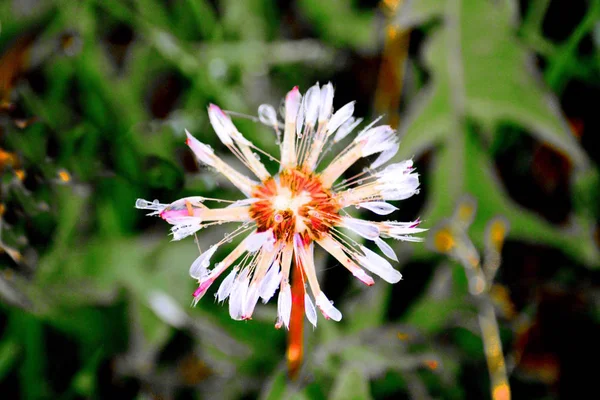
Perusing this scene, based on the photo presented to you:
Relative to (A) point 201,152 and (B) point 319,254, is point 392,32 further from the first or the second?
(A) point 201,152

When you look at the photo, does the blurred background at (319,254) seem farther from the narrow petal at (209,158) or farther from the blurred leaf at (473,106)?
the narrow petal at (209,158)

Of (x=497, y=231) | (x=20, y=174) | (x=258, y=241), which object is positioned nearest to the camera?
(x=258, y=241)

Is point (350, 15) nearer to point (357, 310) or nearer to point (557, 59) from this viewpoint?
point (557, 59)

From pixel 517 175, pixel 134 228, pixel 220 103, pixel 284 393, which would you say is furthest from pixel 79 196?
pixel 517 175

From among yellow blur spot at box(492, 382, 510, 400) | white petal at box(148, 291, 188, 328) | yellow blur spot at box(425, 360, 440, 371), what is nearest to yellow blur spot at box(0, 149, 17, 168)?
white petal at box(148, 291, 188, 328)

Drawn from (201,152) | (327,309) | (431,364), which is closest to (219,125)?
(201,152)

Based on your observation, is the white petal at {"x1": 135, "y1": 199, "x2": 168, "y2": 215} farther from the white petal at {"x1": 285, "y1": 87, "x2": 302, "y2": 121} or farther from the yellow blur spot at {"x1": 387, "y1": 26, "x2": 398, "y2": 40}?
the yellow blur spot at {"x1": 387, "y1": 26, "x2": 398, "y2": 40}

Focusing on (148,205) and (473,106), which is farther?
(473,106)

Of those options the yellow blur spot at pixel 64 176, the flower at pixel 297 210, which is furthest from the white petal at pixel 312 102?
the yellow blur spot at pixel 64 176
